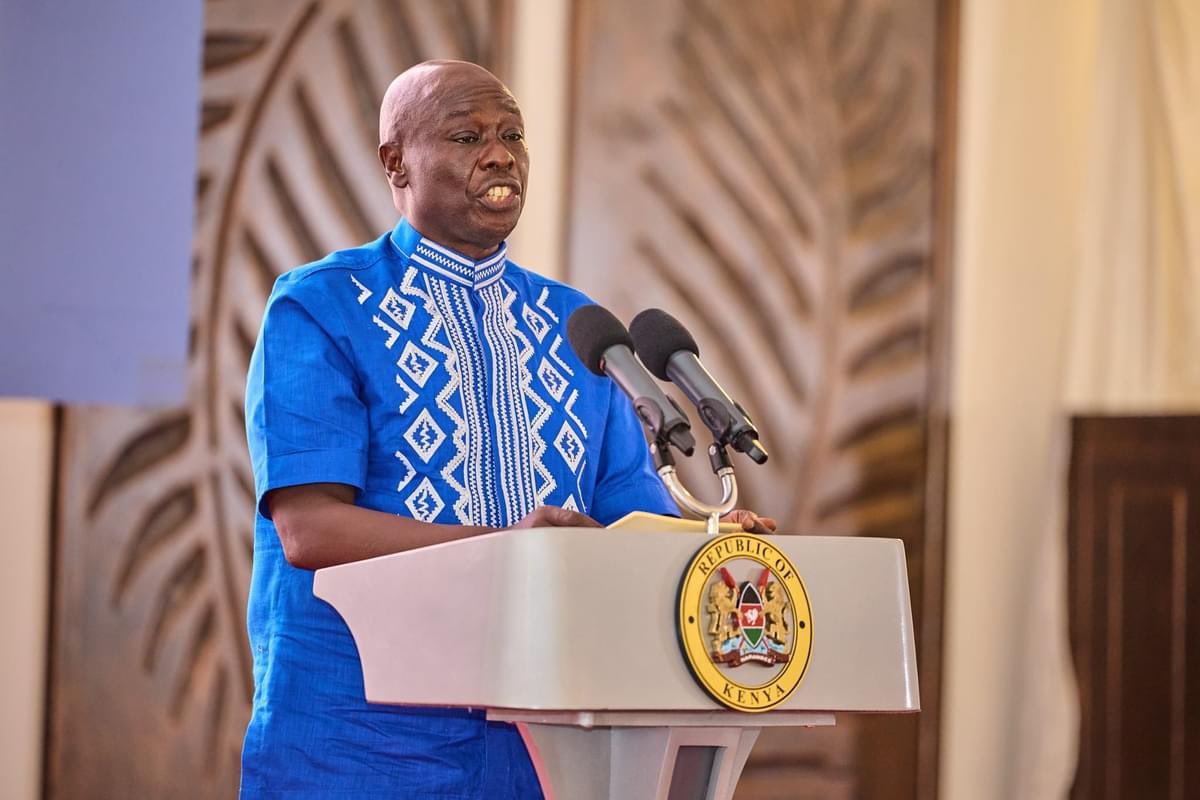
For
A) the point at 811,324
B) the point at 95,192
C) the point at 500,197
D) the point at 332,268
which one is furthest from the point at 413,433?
the point at 811,324

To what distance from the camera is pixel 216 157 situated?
4.21 meters

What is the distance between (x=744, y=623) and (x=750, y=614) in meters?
0.01

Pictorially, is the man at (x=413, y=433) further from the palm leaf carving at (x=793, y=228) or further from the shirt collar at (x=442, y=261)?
the palm leaf carving at (x=793, y=228)

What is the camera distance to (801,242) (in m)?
4.92

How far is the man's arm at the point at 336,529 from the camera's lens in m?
1.72

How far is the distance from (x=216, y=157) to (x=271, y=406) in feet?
8.20

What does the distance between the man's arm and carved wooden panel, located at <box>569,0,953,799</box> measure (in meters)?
2.85

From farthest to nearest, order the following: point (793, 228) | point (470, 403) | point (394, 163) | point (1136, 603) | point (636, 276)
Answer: point (1136, 603) → point (793, 228) → point (636, 276) → point (394, 163) → point (470, 403)

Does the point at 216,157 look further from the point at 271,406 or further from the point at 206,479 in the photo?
the point at 271,406

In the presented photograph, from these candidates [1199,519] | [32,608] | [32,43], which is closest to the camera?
[32,43]

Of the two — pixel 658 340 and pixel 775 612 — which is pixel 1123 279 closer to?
pixel 658 340

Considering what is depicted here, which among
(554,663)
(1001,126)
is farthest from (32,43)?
(1001,126)

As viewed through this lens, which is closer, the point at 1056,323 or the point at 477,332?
the point at 477,332

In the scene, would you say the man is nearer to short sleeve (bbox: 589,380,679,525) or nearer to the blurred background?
short sleeve (bbox: 589,380,679,525)
